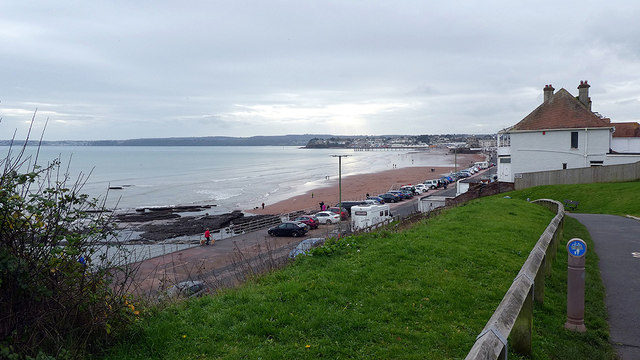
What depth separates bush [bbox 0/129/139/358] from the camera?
426cm

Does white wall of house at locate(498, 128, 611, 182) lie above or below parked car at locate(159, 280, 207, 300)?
above

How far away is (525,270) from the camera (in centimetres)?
545

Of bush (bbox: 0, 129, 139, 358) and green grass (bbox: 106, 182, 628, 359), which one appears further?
green grass (bbox: 106, 182, 628, 359)

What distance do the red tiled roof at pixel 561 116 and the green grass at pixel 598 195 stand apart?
26.5ft

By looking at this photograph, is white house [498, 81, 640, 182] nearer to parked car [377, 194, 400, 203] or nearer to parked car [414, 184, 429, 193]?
parked car [377, 194, 400, 203]

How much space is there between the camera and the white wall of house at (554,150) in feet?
119

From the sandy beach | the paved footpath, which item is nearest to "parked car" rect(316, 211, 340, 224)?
the sandy beach

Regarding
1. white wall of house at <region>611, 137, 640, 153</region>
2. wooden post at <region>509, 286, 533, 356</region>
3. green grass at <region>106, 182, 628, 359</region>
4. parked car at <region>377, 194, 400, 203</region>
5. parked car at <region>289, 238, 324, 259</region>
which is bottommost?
parked car at <region>377, 194, 400, 203</region>

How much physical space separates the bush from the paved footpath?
20.0 ft

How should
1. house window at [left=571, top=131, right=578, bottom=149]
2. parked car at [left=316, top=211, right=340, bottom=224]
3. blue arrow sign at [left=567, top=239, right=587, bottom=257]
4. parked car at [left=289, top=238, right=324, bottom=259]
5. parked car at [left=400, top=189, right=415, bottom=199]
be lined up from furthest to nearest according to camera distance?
1. parked car at [left=400, top=189, right=415, bottom=199]
2. parked car at [left=316, top=211, right=340, bottom=224]
3. house window at [left=571, top=131, right=578, bottom=149]
4. parked car at [left=289, top=238, right=324, bottom=259]
5. blue arrow sign at [left=567, top=239, right=587, bottom=257]

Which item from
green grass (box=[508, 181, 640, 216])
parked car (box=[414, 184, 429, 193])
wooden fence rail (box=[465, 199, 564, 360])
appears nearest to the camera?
wooden fence rail (box=[465, 199, 564, 360])

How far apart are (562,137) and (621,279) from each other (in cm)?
3356

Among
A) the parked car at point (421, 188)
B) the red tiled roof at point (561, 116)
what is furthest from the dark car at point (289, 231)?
the parked car at point (421, 188)

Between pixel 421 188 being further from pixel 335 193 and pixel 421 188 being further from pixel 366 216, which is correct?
pixel 366 216
